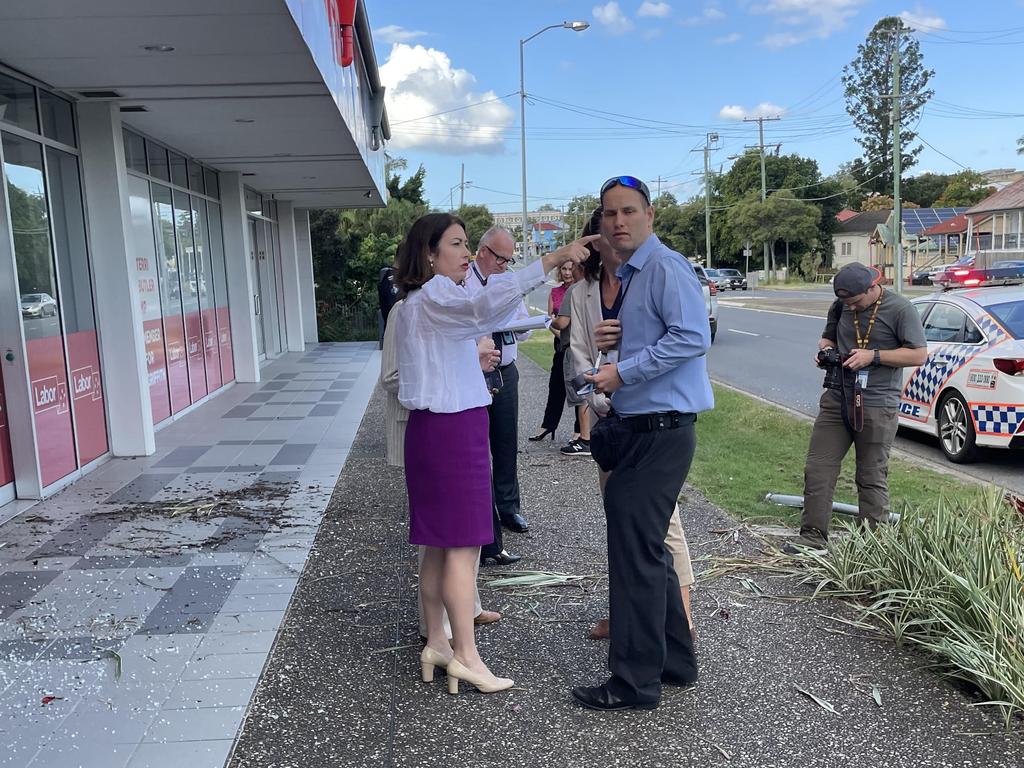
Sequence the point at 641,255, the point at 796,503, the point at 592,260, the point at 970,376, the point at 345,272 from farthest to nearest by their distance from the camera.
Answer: the point at 345,272 < the point at 970,376 < the point at 796,503 < the point at 592,260 < the point at 641,255

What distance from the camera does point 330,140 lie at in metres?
10.5

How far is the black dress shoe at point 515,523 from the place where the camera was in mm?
5672

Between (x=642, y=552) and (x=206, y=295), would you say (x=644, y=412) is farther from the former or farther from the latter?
(x=206, y=295)

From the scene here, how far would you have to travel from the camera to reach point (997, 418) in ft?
24.2

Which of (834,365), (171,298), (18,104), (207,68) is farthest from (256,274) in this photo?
(834,365)

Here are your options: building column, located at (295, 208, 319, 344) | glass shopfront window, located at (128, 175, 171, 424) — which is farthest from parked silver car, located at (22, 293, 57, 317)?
building column, located at (295, 208, 319, 344)

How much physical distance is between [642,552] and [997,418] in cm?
553

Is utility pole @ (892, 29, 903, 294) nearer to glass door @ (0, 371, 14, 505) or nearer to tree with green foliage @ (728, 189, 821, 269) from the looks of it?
tree with green foliage @ (728, 189, 821, 269)

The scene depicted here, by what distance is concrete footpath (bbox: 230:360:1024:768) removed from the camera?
3.10 metres

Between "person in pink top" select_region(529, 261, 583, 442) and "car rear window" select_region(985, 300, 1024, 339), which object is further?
"car rear window" select_region(985, 300, 1024, 339)

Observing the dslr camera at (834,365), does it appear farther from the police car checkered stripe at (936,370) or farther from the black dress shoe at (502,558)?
the police car checkered stripe at (936,370)

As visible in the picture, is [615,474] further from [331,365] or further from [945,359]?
[331,365]

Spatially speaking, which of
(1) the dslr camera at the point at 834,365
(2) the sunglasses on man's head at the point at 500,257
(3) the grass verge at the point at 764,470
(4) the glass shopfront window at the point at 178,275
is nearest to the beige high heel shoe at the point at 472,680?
(2) the sunglasses on man's head at the point at 500,257

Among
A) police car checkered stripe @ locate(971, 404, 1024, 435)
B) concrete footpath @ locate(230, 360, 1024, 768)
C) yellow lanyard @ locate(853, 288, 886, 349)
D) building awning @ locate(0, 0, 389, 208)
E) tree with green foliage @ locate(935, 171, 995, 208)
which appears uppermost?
tree with green foliage @ locate(935, 171, 995, 208)
